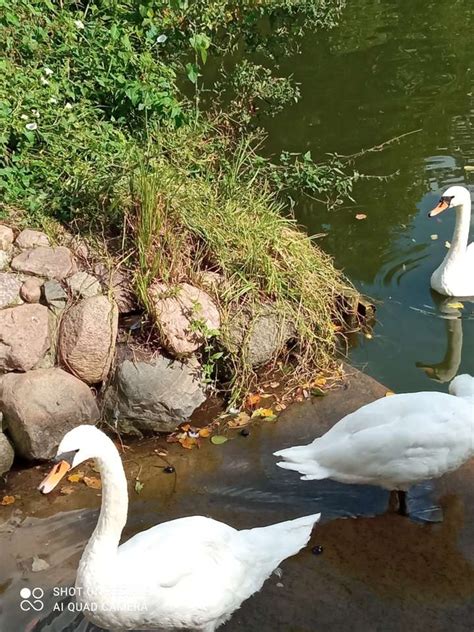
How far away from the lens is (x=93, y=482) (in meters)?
4.57

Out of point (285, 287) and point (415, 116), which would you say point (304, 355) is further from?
point (415, 116)

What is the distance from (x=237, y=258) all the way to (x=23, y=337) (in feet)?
5.19

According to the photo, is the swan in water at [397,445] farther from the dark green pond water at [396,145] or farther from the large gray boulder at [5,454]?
the large gray boulder at [5,454]

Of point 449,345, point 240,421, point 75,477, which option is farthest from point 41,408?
point 449,345

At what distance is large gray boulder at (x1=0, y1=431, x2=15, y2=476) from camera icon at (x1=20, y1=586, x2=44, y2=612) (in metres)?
0.97

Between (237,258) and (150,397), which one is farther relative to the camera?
(237,258)

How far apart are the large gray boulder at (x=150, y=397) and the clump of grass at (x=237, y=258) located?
37 cm

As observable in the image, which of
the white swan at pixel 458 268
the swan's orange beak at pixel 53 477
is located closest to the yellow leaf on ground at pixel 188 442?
the swan's orange beak at pixel 53 477

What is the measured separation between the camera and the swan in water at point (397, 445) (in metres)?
3.88

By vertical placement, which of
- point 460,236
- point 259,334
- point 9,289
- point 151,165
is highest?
point 151,165

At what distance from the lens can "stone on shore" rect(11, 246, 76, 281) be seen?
5188mm

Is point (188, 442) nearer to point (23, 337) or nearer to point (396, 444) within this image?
point (23, 337)

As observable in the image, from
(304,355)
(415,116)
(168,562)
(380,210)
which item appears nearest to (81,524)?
(168,562)

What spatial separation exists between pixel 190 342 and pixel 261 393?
1.93 ft
